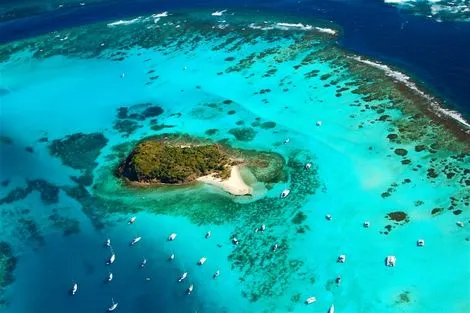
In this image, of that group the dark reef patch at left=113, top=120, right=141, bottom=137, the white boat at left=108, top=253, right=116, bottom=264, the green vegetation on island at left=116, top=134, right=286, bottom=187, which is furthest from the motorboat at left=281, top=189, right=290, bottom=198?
the dark reef patch at left=113, top=120, right=141, bottom=137

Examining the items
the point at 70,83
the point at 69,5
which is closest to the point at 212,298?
the point at 70,83

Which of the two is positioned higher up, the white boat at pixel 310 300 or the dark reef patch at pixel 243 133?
the white boat at pixel 310 300

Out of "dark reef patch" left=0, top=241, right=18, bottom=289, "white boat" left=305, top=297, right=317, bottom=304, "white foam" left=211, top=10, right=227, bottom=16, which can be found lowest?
"dark reef patch" left=0, top=241, right=18, bottom=289

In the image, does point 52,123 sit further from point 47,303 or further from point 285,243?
point 285,243

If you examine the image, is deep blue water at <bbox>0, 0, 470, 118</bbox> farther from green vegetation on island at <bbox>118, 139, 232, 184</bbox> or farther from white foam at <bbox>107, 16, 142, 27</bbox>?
green vegetation on island at <bbox>118, 139, 232, 184</bbox>

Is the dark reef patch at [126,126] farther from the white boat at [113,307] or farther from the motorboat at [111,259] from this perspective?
the white boat at [113,307]

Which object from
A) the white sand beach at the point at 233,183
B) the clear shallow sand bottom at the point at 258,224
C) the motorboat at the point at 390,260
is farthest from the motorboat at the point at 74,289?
the motorboat at the point at 390,260
